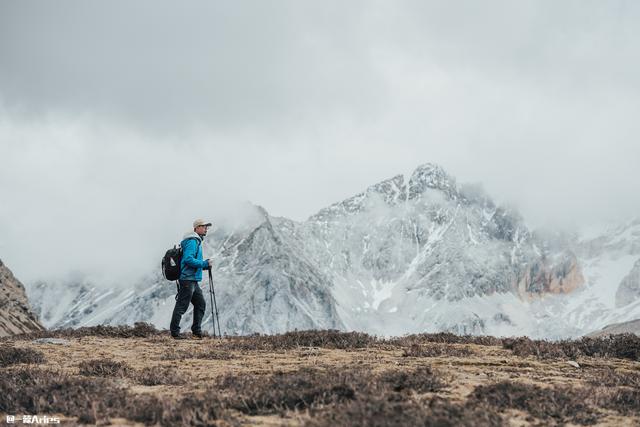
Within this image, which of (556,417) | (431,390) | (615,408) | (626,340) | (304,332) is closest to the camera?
(556,417)

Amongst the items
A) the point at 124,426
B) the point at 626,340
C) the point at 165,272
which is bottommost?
the point at 124,426

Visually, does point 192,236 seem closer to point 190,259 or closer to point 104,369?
point 190,259

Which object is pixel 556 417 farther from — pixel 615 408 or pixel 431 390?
pixel 431 390

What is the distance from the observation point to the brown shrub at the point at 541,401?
8.20m

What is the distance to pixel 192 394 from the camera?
9102mm

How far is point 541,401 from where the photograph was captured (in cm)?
866

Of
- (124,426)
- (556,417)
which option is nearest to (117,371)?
(124,426)

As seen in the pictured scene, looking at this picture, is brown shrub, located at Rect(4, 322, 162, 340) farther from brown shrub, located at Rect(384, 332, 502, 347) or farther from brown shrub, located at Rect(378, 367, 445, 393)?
brown shrub, located at Rect(378, 367, 445, 393)

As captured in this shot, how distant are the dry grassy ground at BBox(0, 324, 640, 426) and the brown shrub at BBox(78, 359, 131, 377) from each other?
0.02 meters

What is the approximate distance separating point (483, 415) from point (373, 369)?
3860mm

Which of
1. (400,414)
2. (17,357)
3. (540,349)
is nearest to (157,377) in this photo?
(17,357)

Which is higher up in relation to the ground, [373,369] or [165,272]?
[165,272]

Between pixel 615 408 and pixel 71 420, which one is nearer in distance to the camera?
pixel 71 420

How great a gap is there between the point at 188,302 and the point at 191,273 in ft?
2.80
